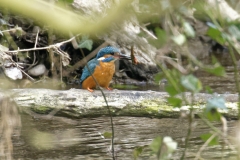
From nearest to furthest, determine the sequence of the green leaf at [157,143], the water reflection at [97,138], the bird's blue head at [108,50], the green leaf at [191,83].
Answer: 1. the green leaf at [191,83]
2. the green leaf at [157,143]
3. the water reflection at [97,138]
4. the bird's blue head at [108,50]

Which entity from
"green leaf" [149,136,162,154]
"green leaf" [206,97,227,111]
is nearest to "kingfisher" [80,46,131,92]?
"green leaf" [149,136,162,154]

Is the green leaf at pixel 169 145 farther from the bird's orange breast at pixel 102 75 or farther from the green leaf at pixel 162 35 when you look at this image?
the bird's orange breast at pixel 102 75

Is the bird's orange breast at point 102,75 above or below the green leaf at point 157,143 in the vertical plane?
above

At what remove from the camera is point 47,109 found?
3.82 meters

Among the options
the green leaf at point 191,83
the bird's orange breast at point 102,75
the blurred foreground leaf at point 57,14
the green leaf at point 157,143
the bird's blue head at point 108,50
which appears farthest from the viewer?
the bird's blue head at point 108,50

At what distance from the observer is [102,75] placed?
545 cm

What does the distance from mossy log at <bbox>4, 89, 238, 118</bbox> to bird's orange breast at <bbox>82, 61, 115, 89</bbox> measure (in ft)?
4.80

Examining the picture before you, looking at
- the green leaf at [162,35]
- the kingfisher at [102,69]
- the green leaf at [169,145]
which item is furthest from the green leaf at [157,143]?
the kingfisher at [102,69]

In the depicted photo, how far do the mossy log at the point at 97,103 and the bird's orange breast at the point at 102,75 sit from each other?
146 centimetres

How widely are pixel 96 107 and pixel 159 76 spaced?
186 cm

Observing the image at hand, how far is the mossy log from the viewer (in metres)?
3.80

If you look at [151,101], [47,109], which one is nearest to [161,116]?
[151,101]

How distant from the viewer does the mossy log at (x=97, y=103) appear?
380 cm

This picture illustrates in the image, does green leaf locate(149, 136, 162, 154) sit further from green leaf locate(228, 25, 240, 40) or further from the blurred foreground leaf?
the blurred foreground leaf
